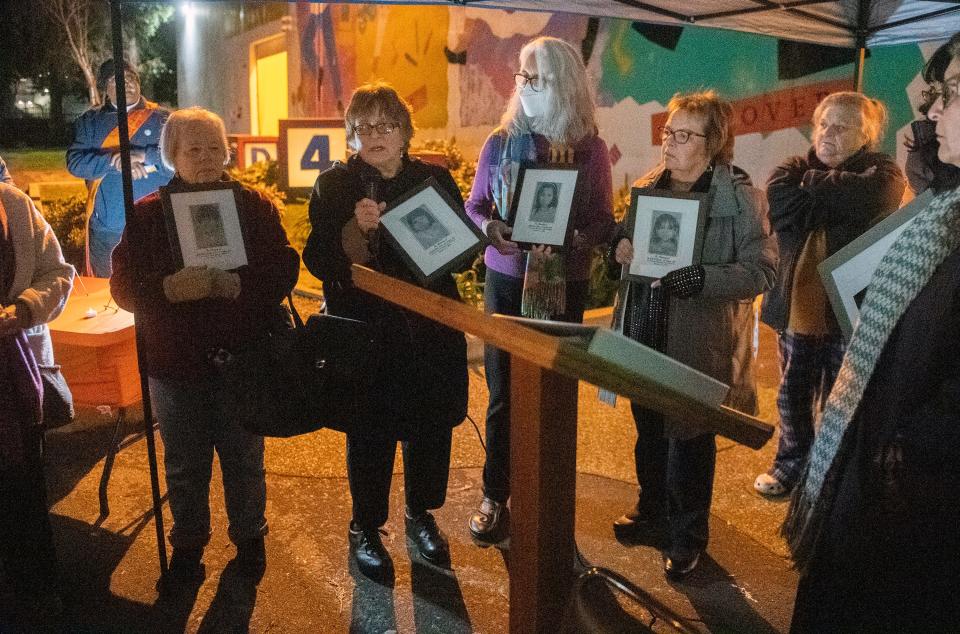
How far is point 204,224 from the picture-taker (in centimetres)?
270

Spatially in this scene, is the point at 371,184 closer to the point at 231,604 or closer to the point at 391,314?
the point at 391,314

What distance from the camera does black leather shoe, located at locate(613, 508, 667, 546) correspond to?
354 cm

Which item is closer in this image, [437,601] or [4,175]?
[4,175]

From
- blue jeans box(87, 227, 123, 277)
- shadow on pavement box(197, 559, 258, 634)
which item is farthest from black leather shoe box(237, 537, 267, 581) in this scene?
blue jeans box(87, 227, 123, 277)

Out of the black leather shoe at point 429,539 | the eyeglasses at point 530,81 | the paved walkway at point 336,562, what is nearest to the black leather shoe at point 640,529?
the paved walkway at point 336,562

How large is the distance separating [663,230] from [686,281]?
0.23 m

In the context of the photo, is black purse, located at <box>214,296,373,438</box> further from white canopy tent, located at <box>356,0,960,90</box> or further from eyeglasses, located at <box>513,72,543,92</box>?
white canopy tent, located at <box>356,0,960,90</box>

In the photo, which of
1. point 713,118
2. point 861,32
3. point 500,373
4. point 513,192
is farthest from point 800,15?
point 500,373

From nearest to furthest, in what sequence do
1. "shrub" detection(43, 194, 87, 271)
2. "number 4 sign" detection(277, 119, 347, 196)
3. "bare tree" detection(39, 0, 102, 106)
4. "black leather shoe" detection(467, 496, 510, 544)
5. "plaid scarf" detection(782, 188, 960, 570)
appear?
"plaid scarf" detection(782, 188, 960, 570) < "black leather shoe" detection(467, 496, 510, 544) < "number 4 sign" detection(277, 119, 347, 196) < "shrub" detection(43, 194, 87, 271) < "bare tree" detection(39, 0, 102, 106)

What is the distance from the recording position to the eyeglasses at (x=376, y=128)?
109 inches

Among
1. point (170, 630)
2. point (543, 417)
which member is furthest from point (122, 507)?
point (543, 417)

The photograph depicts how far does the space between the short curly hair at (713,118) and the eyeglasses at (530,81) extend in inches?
22.3

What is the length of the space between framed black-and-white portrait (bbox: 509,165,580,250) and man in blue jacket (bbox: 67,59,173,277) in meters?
3.09

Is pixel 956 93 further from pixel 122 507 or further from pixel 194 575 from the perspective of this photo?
pixel 122 507
